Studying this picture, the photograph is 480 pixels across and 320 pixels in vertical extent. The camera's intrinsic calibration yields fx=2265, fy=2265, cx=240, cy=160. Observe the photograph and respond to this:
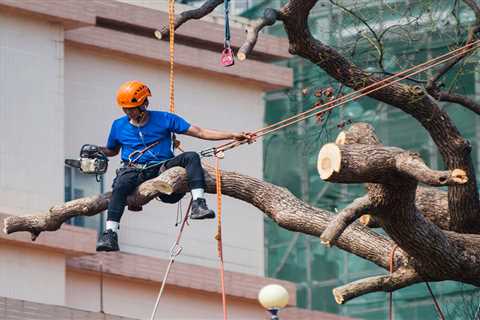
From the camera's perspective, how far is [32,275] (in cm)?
3117

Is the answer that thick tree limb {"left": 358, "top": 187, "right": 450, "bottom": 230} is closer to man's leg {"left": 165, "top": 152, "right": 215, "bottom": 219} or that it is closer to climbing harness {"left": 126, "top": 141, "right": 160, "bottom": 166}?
man's leg {"left": 165, "top": 152, "right": 215, "bottom": 219}

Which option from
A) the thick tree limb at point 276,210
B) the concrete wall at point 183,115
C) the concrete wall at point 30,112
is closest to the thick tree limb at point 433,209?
the thick tree limb at point 276,210

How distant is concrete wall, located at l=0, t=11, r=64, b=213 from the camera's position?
31719 mm

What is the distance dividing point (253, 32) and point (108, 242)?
7.43 feet

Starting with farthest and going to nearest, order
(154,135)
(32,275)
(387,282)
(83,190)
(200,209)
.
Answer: (83,190) → (32,275) → (154,135) → (387,282) → (200,209)

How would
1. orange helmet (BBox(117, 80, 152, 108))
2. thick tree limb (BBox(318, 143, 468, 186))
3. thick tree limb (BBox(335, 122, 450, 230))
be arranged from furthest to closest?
1. thick tree limb (BBox(335, 122, 450, 230))
2. orange helmet (BBox(117, 80, 152, 108))
3. thick tree limb (BBox(318, 143, 468, 186))

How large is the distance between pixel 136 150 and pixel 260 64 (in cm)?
1611

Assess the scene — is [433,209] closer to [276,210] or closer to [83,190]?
[276,210]

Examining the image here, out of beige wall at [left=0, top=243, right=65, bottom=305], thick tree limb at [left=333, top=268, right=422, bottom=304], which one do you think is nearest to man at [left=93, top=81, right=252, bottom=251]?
thick tree limb at [left=333, top=268, right=422, bottom=304]

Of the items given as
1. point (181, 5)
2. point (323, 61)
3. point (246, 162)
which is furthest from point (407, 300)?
point (323, 61)

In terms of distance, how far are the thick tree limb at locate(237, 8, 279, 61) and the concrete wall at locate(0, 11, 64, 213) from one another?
41.3ft

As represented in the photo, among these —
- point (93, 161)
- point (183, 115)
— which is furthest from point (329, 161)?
point (183, 115)

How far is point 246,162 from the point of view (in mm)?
35250

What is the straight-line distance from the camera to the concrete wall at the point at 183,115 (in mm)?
33156
